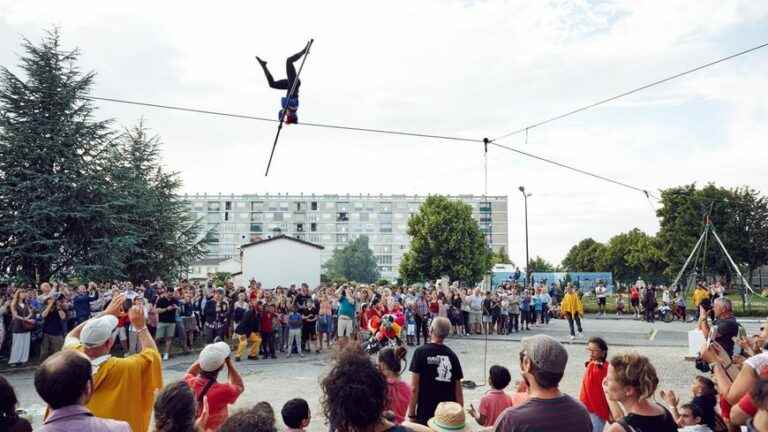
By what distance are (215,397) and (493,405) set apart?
2.45 metres

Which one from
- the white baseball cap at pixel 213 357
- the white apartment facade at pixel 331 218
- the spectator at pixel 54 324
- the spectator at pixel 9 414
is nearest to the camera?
the spectator at pixel 9 414

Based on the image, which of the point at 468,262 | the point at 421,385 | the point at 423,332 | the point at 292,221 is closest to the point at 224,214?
the point at 292,221

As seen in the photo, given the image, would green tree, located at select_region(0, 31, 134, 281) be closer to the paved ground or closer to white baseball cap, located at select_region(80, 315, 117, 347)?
the paved ground

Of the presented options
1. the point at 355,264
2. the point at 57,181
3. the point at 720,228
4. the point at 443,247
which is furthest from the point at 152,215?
the point at 355,264

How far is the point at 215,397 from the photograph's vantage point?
425 centimetres

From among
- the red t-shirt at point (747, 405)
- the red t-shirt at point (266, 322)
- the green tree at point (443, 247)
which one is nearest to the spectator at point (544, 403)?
the red t-shirt at point (747, 405)

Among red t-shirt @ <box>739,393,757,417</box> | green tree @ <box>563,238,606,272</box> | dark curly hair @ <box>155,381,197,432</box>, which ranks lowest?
red t-shirt @ <box>739,393,757,417</box>

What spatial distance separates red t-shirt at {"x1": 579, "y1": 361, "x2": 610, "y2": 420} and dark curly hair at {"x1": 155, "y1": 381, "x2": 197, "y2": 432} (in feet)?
12.7

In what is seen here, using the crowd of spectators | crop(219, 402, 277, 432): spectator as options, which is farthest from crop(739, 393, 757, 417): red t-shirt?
crop(219, 402, 277, 432): spectator

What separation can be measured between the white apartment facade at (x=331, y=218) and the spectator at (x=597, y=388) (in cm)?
11749

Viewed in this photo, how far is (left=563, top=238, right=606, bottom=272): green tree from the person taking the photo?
275 ft

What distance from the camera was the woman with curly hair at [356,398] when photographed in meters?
→ 2.52

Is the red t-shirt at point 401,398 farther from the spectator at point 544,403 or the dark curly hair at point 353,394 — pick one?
the dark curly hair at point 353,394

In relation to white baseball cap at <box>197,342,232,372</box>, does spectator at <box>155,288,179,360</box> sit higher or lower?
lower
